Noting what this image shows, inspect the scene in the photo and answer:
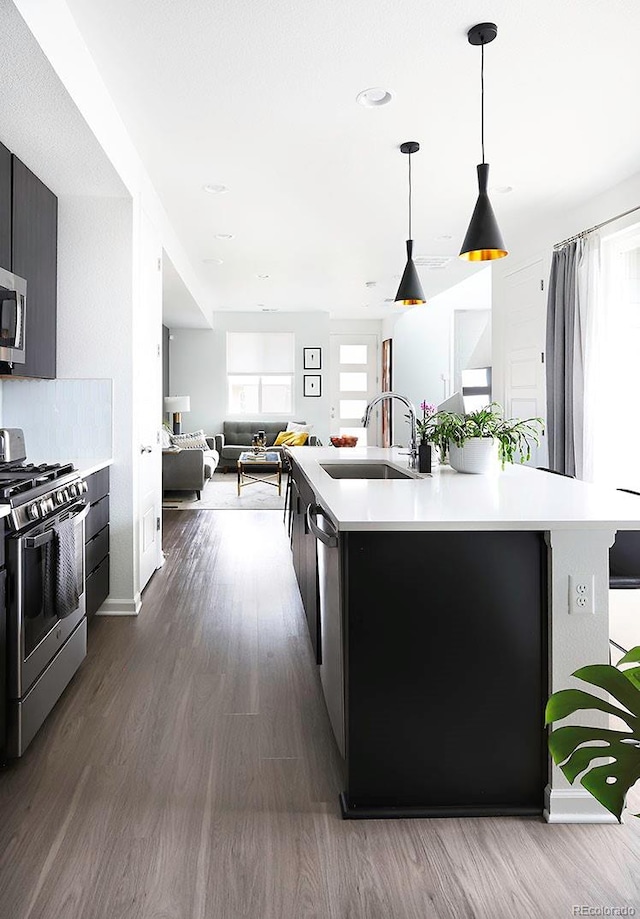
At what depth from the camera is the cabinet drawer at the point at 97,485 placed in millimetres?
3191

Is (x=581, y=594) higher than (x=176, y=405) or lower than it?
lower

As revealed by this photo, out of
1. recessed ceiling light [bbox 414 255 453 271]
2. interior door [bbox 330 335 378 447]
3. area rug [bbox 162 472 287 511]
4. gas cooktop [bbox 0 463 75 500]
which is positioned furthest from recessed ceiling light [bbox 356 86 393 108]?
interior door [bbox 330 335 378 447]

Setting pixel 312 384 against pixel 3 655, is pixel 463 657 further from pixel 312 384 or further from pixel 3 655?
pixel 312 384

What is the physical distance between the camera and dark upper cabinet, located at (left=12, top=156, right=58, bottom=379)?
117 inches

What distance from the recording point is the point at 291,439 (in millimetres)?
10703

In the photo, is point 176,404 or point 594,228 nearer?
point 594,228

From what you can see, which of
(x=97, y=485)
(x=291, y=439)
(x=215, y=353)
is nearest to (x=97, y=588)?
(x=97, y=485)

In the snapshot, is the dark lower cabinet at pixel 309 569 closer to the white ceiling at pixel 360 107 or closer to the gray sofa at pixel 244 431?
the white ceiling at pixel 360 107

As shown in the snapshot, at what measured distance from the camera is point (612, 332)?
4.84m

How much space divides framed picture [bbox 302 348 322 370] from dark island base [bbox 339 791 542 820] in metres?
10.1

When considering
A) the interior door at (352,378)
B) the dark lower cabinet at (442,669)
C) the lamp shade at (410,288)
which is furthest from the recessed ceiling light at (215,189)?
the interior door at (352,378)

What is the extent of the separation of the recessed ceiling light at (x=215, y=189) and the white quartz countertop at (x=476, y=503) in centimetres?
254

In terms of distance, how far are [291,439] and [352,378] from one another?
2.39 metres

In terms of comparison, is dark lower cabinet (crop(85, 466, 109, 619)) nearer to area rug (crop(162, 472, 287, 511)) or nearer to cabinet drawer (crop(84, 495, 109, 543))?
cabinet drawer (crop(84, 495, 109, 543))
